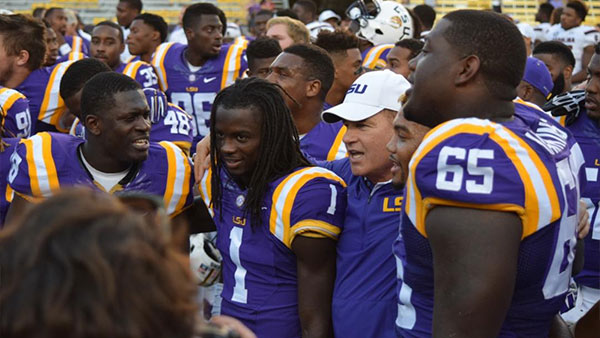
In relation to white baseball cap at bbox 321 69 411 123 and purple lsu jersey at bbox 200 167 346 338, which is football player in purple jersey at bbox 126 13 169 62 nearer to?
white baseball cap at bbox 321 69 411 123

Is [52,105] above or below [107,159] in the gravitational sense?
below

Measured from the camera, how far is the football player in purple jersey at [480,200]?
205cm

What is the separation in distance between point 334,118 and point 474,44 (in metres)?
1.18

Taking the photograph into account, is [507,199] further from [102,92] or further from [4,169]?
[4,169]

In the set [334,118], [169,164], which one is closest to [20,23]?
[169,164]

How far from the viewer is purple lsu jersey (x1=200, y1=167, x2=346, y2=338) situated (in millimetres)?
3039

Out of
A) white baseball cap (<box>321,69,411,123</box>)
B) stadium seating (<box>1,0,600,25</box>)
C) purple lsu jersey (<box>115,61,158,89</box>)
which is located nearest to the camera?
white baseball cap (<box>321,69,411,123</box>)

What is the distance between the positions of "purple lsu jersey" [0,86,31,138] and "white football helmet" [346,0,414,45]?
3715mm

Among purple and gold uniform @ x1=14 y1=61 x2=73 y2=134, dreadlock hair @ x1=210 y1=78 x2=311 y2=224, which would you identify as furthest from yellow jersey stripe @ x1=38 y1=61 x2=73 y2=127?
dreadlock hair @ x1=210 y1=78 x2=311 y2=224

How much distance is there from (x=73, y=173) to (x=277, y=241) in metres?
1.11

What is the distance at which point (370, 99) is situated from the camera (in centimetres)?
327

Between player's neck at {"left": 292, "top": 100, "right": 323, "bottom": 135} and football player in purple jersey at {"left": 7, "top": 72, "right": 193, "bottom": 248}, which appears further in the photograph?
player's neck at {"left": 292, "top": 100, "right": 323, "bottom": 135}

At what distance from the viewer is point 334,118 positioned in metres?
3.39

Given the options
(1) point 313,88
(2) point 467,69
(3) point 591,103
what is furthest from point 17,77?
(2) point 467,69
